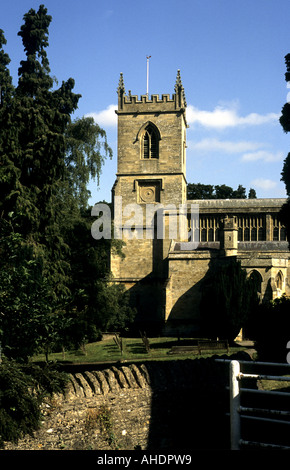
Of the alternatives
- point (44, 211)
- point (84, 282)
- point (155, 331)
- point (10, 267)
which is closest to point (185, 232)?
point (155, 331)

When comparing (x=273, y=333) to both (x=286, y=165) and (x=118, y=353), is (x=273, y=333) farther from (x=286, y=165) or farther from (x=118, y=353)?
(x=118, y=353)

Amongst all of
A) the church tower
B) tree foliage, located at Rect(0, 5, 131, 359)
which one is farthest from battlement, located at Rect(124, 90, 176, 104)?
tree foliage, located at Rect(0, 5, 131, 359)

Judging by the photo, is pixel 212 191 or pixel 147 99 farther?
pixel 212 191

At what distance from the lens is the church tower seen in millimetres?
37469

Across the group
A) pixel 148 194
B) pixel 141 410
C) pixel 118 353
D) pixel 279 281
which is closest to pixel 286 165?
pixel 141 410

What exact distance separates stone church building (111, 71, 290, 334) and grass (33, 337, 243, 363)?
16.0 ft

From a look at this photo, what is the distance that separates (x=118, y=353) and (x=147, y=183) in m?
16.7

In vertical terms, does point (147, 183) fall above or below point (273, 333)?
above

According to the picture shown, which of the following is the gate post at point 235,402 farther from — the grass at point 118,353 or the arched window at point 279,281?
the arched window at point 279,281

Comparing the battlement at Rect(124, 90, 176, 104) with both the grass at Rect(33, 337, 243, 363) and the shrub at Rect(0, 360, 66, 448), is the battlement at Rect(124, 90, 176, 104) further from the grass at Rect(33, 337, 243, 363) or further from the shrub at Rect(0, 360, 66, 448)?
the shrub at Rect(0, 360, 66, 448)

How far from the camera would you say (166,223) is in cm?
3778

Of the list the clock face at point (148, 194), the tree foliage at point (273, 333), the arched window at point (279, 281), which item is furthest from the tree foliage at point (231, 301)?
the tree foliage at point (273, 333)

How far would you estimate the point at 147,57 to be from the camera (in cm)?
3909

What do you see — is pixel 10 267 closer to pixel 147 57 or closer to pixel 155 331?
pixel 155 331
